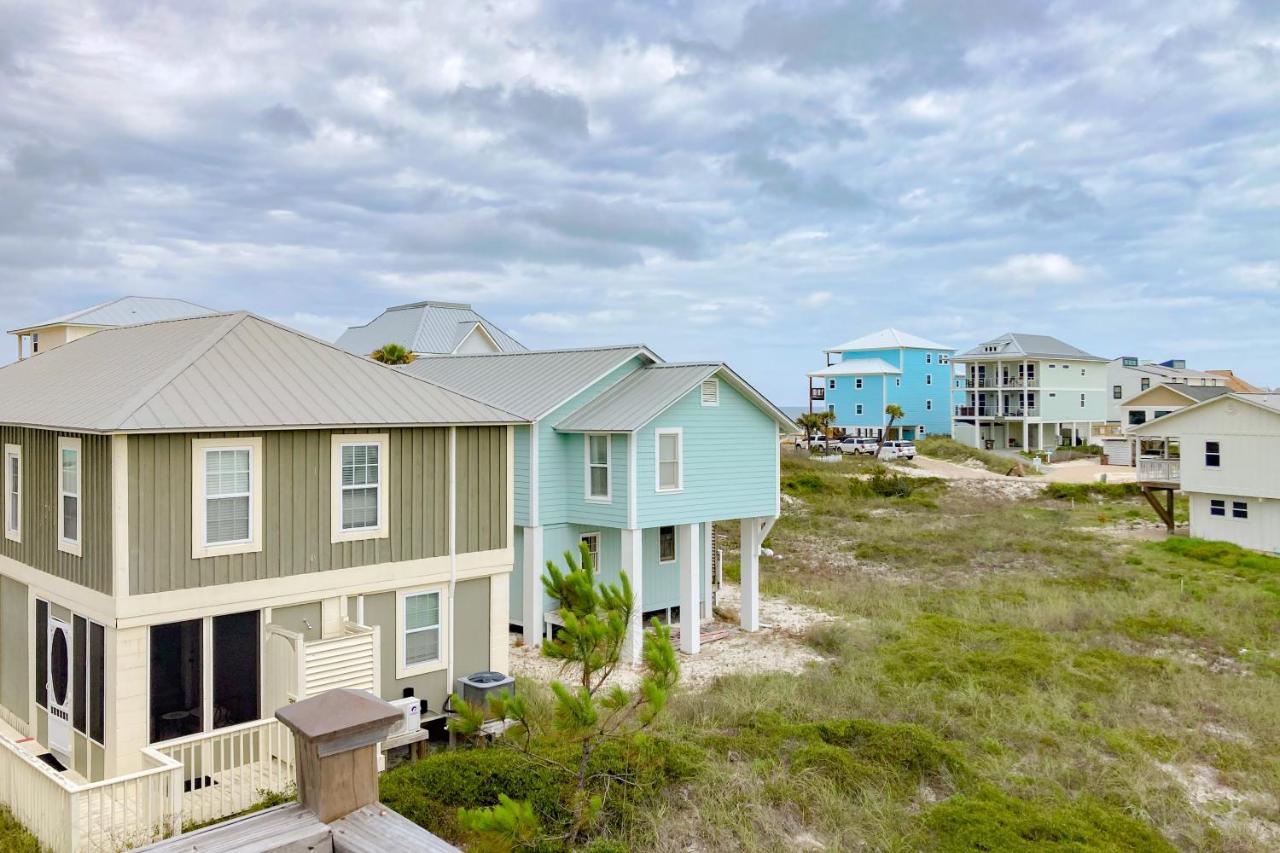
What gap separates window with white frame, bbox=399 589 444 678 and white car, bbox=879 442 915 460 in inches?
1953

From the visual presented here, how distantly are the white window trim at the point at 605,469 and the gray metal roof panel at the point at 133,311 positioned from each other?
25432mm

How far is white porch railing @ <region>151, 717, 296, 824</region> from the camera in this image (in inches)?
409

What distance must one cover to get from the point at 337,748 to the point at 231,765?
855cm

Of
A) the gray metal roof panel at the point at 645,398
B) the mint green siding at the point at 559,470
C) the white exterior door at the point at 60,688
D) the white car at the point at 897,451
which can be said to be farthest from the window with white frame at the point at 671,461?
the white car at the point at 897,451

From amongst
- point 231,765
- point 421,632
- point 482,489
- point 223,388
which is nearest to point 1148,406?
point 482,489

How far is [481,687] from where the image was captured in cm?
1351

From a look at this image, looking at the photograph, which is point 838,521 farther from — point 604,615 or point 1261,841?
point 604,615

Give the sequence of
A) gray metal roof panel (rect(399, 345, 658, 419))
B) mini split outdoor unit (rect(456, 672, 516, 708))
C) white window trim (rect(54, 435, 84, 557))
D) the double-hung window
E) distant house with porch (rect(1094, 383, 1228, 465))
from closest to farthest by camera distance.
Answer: white window trim (rect(54, 435, 84, 557)) < mini split outdoor unit (rect(456, 672, 516, 708)) < gray metal roof panel (rect(399, 345, 658, 419)) < the double-hung window < distant house with porch (rect(1094, 383, 1228, 465))

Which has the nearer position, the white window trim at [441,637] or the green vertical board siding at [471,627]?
the white window trim at [441,637]

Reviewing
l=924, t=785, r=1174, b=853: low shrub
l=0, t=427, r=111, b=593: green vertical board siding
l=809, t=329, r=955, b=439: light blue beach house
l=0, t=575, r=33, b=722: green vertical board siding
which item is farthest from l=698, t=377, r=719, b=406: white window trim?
l=809, t=329, r=955, b=439: light blue beach house

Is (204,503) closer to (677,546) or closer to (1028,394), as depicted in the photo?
(677,546)

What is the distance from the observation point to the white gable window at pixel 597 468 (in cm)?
1940

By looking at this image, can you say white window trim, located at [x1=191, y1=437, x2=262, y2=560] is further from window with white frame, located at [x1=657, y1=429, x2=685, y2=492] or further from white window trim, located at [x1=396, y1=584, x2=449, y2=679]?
window with white frame, located at [x1=657, y1=429, x2=685, y2=492]

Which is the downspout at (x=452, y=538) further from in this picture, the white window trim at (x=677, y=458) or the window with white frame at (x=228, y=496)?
the white window trim at (x=677, y=458)
